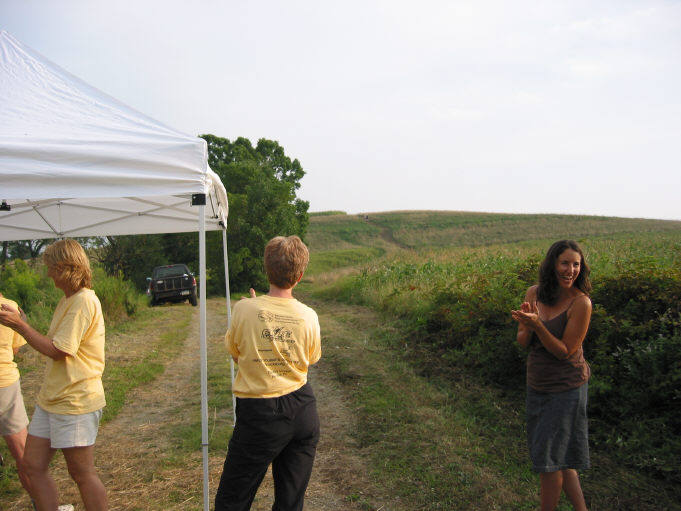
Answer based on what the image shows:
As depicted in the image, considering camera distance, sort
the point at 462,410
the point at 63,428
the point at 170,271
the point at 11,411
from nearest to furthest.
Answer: the point at 63,428 → the point at 11,411 → the point at 462,410 → the point at 170,271

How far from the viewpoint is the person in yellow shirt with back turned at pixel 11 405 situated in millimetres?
3264

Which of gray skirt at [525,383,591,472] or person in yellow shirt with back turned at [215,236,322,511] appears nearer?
person in yellow shirt with back turned at [215,236,322,511]

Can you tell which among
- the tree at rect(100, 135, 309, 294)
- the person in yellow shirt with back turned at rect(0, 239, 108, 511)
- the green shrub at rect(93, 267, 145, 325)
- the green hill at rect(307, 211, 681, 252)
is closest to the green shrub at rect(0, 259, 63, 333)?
the green shrub at rect(93, 267, 145, 325)

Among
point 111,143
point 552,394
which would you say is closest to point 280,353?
point 552,394

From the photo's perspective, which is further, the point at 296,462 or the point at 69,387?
the point at 69,387

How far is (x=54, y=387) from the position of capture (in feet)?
8.71

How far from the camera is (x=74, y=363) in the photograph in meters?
2.67

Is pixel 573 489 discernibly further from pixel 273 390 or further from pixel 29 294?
pixel 29 294

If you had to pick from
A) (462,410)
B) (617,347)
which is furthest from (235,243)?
(617,347)

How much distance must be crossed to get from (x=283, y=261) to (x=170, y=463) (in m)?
2.83

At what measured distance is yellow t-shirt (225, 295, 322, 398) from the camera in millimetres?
2377

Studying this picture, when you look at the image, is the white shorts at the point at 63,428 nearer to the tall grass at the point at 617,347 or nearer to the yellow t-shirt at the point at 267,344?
the yellow t-shirt at the point at 267,344

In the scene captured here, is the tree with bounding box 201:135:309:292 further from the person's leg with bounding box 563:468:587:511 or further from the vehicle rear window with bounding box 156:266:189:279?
the person's leg with bounding box 563:468:587:511

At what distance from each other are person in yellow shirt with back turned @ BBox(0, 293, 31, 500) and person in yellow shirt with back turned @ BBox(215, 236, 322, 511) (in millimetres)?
1791
